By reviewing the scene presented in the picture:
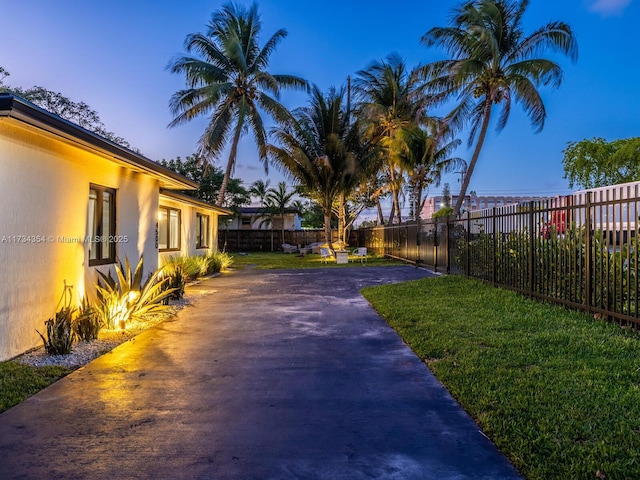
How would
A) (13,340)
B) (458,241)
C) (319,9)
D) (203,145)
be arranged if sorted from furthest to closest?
(203,145) < (319,9) < (458,241) < (13,340)

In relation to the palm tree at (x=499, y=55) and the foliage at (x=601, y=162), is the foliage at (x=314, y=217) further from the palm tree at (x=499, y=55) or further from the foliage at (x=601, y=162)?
the palm tree at (x=499, y=55)

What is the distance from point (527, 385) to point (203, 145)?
18.2 m

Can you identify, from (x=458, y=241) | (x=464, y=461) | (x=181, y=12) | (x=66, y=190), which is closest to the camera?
(x=464, y=461)

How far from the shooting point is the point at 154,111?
1054 inches

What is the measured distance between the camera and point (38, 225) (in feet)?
17.4

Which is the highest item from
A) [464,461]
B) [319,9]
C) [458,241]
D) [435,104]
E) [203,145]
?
[319,9]

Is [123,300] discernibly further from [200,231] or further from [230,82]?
[230,82]

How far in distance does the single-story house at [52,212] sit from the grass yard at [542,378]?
4696 mm

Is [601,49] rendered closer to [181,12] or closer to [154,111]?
[181,12]

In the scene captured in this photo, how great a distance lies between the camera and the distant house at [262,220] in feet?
115

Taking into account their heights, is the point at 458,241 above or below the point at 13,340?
above

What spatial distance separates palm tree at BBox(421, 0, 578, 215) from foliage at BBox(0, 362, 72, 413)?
13273 mm

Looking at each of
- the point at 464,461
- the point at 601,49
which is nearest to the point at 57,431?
the point at 464,461

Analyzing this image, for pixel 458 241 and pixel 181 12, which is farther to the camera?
pixel 181 12
